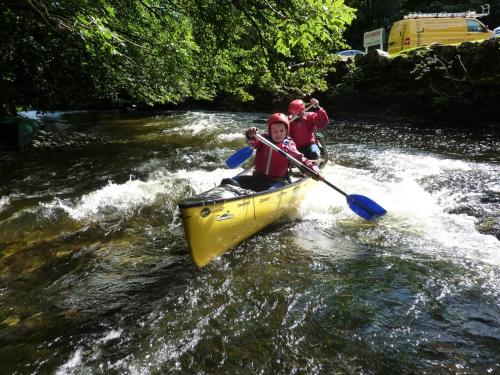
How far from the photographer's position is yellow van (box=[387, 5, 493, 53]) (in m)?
17.3

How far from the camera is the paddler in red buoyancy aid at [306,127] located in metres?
7.90

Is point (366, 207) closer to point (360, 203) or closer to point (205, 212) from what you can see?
point (360, 203)

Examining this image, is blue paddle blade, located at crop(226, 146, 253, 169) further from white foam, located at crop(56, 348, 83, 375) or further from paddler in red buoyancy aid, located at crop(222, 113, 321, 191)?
white foam, located at crop(56, 348, 83, 375)

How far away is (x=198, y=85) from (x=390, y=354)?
8.04 m

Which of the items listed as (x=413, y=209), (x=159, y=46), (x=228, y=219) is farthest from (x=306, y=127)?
(x=228, y=219)

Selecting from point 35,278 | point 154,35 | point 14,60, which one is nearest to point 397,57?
point 154,35

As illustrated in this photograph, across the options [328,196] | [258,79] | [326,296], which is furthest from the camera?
[258,79]

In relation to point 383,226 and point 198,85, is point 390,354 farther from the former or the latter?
point 198,85

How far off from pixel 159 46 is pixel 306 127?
317cm

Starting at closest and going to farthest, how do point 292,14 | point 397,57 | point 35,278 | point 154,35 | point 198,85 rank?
point 35,278 → point 292,14 → point 154,35 → point 198,85 → point 397,57

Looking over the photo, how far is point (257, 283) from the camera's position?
4.11 m

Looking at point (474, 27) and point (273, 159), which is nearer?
point (273, 159)

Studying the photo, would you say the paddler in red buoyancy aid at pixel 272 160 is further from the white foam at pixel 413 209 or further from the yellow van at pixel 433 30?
the yellow van at pixel 433 30

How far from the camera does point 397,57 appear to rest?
14836 millimetres
